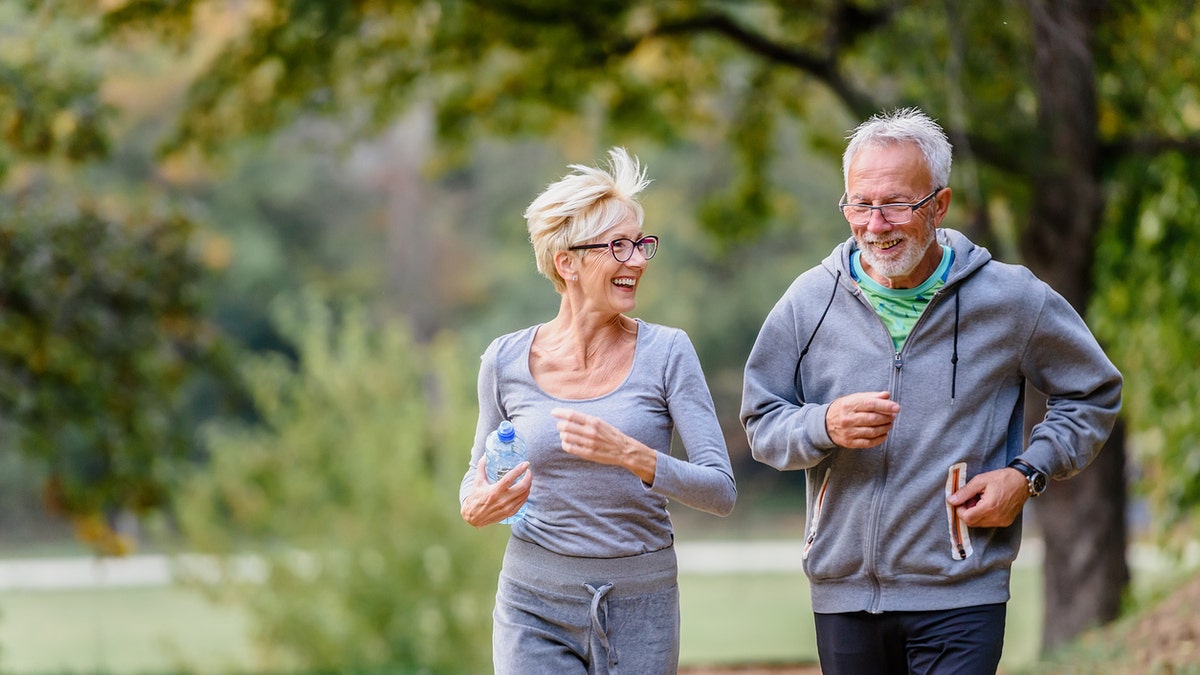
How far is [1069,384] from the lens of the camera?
329 cm

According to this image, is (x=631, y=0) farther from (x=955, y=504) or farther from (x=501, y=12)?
(x=955, y=504)

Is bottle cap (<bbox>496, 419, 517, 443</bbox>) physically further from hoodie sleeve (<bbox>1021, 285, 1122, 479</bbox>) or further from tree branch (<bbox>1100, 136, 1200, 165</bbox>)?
tree branch (<bbox>1100, 136, 1200, 165</bbox>)

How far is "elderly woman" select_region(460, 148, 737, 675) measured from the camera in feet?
10.9

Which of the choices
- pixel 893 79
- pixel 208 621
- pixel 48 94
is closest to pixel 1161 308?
pixel 893 79

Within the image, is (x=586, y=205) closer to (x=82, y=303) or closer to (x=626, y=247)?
(x=626, y=247)

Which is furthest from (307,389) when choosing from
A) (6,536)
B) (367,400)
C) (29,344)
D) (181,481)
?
(6,536)

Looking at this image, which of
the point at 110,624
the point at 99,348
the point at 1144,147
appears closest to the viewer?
the point at 1144,147

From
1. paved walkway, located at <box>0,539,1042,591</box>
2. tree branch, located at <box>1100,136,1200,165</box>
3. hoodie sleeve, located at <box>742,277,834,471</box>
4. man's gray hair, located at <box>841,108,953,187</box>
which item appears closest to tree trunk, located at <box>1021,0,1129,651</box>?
tree branch, located at <box>1100,136,1200,165</box>

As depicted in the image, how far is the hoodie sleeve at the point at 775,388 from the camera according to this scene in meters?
3.29

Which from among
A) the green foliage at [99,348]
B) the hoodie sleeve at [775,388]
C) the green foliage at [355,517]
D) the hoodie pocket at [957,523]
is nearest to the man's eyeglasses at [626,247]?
the hoodie sleeve at [775,388]

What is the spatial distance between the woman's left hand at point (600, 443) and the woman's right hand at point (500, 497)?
0.66 ft

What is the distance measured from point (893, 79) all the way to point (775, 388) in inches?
297

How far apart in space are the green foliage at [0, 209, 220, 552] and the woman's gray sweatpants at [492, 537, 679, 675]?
5.60 metres

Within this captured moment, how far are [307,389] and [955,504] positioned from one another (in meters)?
9.56
